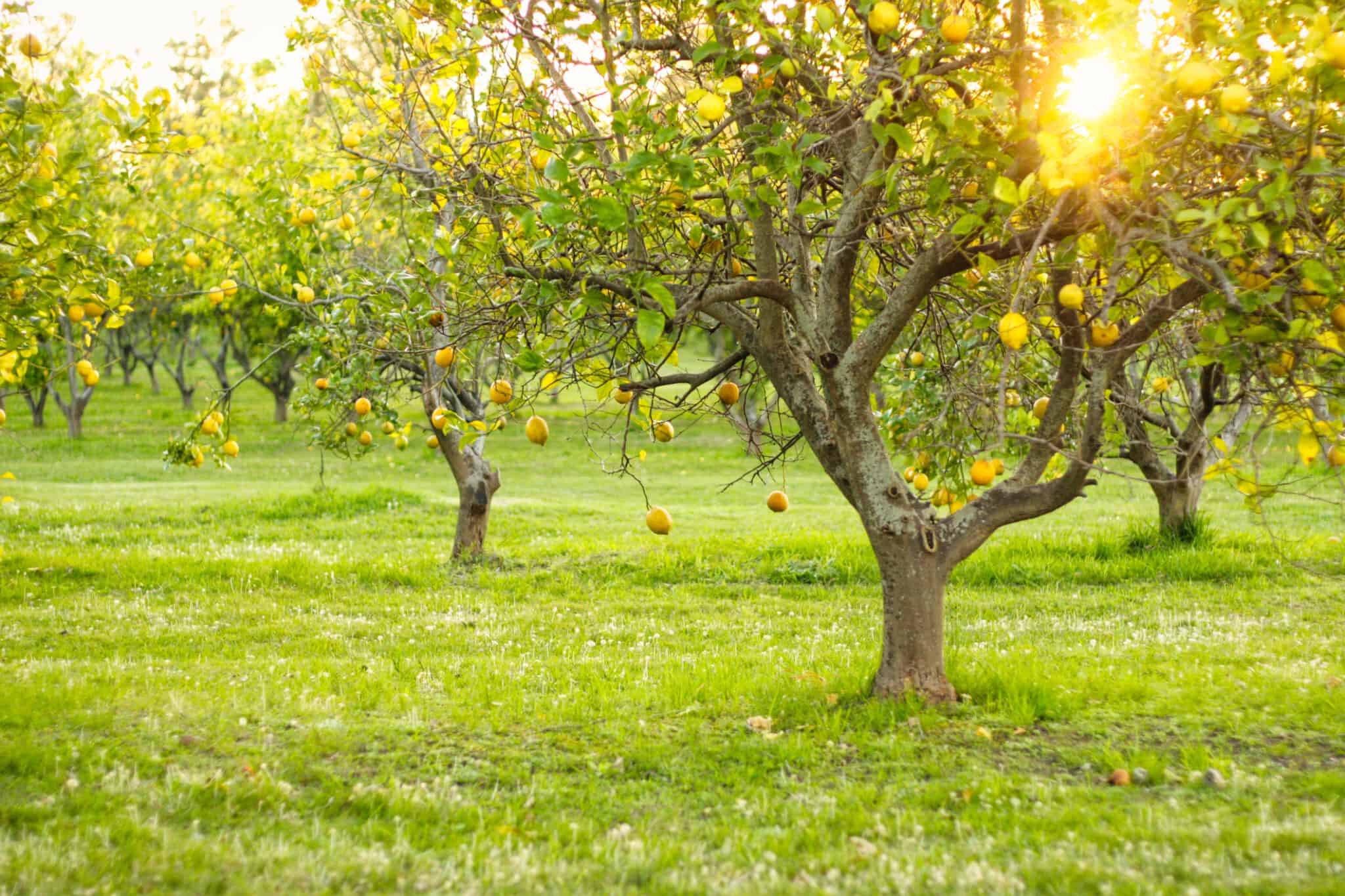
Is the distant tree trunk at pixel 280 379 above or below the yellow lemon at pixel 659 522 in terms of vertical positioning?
above

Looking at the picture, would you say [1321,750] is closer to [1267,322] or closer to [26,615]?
[1267,322]

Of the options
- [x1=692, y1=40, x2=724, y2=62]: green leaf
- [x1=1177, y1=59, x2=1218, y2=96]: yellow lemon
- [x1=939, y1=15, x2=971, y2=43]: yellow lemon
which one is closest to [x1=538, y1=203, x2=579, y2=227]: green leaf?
[x1=692, y1=40, x2=724, y2=62]: green leaf

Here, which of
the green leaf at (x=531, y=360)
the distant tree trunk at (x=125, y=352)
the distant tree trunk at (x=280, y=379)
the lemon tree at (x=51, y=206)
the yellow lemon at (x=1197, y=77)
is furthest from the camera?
the distant tree trunk at (x=125, y=352)

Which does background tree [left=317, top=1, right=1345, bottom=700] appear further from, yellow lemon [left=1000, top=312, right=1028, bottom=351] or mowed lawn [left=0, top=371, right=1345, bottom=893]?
mowed lawn [left=0, top=371, right=1345, bottom=893]

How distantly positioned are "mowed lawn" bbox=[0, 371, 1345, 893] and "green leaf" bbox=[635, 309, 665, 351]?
6.29ft

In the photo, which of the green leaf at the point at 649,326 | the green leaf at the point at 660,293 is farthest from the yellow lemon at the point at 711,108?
the green leaf at the point at 649,326

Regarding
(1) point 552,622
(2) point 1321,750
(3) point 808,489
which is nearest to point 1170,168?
(2) point 1321,750

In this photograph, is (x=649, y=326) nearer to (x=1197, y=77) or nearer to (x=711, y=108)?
(x=711, y=108)

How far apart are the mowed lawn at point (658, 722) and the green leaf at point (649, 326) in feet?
6.29

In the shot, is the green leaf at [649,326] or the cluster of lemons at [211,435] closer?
the green leaf at [649,326]

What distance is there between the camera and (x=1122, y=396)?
6449mm

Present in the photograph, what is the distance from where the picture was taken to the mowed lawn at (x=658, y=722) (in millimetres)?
3885

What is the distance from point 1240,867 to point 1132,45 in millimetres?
2907

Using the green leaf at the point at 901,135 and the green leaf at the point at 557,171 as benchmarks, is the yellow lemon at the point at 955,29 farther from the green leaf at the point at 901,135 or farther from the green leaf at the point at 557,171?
the green leaf at the point at 557,171
